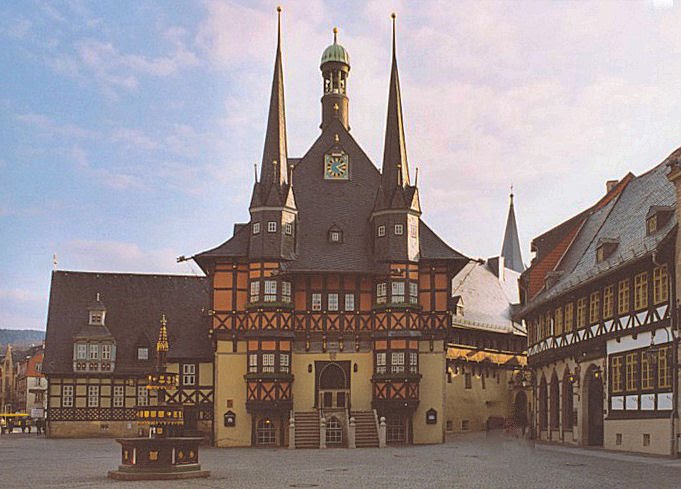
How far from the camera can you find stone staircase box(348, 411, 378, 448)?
5066cm

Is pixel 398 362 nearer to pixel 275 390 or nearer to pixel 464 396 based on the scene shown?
pixel 275 390

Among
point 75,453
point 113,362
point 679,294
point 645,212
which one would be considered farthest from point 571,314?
point 113,362

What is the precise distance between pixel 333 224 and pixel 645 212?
19642mm

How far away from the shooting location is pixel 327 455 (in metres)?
41.4

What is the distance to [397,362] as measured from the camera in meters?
52.8

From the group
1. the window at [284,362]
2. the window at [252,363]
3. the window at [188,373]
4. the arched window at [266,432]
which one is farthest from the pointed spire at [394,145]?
the window at [188,373]

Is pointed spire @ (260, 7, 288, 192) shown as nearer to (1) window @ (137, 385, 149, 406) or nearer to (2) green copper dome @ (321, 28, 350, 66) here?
(2) green copper dome @ (321, 28, 350, 66)

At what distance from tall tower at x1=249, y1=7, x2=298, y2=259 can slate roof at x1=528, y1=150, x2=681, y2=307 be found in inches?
518

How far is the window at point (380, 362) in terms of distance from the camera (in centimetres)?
5294

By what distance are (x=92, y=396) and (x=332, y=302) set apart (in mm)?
22368

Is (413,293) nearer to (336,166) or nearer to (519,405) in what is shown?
(336,166)

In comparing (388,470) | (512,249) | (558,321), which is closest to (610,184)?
(558,321)

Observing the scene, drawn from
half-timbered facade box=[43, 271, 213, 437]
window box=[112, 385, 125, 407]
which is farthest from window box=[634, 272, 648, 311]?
window box=[112, 385, 125, 407]

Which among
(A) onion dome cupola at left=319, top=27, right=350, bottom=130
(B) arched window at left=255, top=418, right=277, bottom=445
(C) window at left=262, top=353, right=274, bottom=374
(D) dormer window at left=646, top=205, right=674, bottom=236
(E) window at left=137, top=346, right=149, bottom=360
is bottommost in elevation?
(B) arched window at left=255, top=418, right=277, bottom=445
